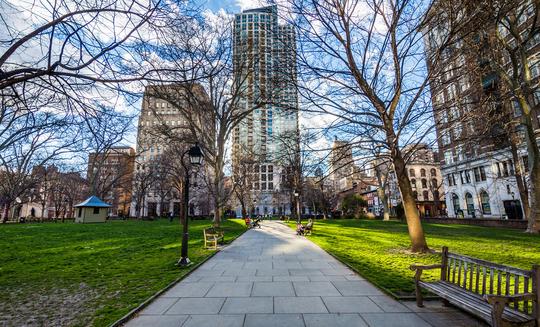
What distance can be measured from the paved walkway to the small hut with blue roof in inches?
1422

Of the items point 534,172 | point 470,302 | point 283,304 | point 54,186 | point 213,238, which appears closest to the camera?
point 470,302

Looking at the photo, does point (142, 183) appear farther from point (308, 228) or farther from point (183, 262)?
point (183, 262)

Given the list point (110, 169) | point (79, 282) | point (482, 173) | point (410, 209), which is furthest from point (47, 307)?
point (110, 169)

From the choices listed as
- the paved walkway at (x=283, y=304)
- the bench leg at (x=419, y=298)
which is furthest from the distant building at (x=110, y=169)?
the bench leg at (x=419, y=298)

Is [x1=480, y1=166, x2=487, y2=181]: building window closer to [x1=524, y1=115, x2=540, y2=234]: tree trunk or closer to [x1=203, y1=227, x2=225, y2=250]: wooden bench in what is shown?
[x1=524, y1=115, x2=540, y2=234]: tree trunk

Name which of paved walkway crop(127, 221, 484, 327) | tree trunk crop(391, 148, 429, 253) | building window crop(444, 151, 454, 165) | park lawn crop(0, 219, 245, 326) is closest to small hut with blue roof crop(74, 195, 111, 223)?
park lawn crop(0, 219, 245, 326)

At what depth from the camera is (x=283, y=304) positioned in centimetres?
488

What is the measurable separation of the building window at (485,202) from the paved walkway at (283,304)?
43381mm

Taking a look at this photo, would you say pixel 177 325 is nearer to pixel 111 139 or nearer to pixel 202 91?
pixel 111 139

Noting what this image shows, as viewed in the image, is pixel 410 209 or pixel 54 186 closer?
pixel 410 209

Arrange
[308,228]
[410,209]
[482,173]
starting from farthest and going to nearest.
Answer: [482,173] < [308,228] < [410,209]

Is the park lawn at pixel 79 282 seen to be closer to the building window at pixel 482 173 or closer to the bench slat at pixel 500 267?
the bench slat at pixel 500 267

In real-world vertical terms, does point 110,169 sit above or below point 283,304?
above

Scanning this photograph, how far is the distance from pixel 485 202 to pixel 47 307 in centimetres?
5055
